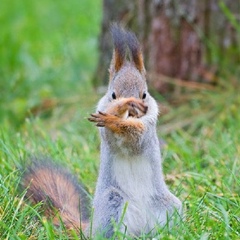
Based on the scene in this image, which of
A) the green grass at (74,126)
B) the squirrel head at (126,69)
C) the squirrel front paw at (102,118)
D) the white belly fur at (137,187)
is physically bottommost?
the green grass at (74,126)

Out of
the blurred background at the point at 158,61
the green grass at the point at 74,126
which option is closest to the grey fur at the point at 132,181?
the green grass at the point at 74,126

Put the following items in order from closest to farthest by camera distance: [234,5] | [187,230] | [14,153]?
[187,230] → [14,153] → [234,5]

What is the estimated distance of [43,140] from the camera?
3781 millimetres

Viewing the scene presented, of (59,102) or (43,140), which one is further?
(59,102)

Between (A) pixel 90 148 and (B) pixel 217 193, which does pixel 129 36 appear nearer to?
(B) pixel 217 193

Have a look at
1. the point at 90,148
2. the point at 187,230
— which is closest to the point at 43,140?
the point at 90,148

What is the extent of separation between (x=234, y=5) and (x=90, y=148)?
1457mm

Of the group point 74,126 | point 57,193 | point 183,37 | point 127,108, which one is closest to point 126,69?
point 127,108

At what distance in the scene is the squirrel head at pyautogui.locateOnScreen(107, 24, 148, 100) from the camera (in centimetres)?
269

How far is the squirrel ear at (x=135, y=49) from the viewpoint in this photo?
8.95 ft

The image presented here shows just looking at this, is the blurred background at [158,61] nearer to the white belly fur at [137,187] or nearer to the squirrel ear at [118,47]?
the squirrel ear at [118,47]

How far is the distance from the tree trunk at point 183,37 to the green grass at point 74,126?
0.58 ft

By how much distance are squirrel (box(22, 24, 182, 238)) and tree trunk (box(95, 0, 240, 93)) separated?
1.94 metres

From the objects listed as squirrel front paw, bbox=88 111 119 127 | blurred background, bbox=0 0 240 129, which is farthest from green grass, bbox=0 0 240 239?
squirrel front paw, bbox=88 111 119 127
